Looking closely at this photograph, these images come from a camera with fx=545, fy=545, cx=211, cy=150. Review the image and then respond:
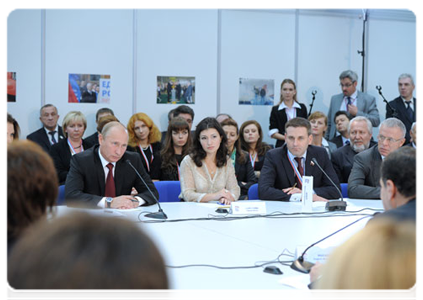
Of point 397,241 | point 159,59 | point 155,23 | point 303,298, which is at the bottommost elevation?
point 303,298

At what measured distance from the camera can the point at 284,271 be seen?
7.76 feet

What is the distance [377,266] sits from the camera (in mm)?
785

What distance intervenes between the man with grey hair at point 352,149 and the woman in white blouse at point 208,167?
1.67 meters

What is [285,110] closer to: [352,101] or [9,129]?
[352,101]

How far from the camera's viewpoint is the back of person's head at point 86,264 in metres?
0.66

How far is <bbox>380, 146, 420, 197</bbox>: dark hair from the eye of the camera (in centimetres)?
234

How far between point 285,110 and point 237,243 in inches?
203

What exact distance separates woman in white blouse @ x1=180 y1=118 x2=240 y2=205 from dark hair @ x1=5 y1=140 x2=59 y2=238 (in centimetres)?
288

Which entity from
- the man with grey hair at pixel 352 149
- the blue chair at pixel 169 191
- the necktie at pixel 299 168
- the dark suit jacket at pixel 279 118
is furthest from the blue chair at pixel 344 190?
the dark suit jacket at pixel 279 118

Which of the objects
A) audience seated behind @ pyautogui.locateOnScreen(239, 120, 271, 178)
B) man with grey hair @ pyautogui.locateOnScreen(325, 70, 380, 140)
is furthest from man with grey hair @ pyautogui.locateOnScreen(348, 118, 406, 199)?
man with grey hair @ pyautogui.locateOnScreen(325, 70, 380, 140)

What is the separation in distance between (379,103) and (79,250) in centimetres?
879

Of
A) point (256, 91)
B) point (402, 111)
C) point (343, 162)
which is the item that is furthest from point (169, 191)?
point (402, 111)

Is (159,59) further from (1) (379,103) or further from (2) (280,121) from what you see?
(1) (379,103)
